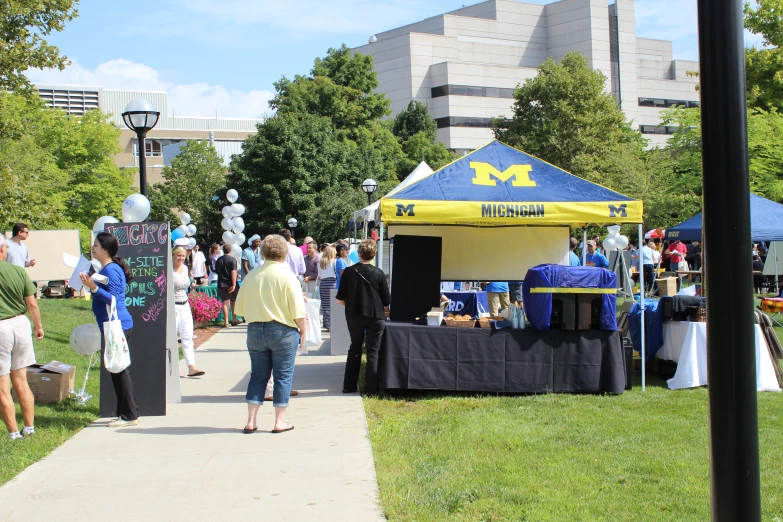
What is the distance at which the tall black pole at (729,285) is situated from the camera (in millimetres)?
2602

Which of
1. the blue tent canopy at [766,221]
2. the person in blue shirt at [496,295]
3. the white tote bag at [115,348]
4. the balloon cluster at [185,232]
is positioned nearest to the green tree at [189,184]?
the balloon cluster at [185,232]

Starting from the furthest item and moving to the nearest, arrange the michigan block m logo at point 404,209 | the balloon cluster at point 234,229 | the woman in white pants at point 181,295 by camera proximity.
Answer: the balloon cluster at point 234,229
the woman in white pants at point 181,295
the michigan block m logo at point 404,209

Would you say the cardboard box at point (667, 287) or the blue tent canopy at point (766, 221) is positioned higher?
the blue tent canopy at point (766, 221)

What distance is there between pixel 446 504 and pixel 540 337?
4.07 metres

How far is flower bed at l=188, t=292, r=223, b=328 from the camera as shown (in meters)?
16.5

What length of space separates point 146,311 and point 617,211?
558 cm

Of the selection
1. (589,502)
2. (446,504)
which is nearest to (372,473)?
(446,504)

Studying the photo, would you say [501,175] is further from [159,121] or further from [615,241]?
[159,121]

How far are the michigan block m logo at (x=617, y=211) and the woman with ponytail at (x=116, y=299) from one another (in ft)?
18.3

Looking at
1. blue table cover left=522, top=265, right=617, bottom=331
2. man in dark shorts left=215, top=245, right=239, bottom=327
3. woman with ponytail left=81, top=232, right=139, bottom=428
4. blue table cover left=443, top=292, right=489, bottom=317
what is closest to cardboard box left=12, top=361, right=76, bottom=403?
woman with ponytail left=81, top=232, right=139, bottom=428

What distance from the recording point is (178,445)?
681 cm

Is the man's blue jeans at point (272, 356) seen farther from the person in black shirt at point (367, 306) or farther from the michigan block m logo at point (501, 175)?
the michigan block m logo at point (501, 175)

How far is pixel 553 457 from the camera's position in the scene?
6.20 metres

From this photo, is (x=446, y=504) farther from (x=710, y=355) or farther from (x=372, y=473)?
(x=710, y=355)
